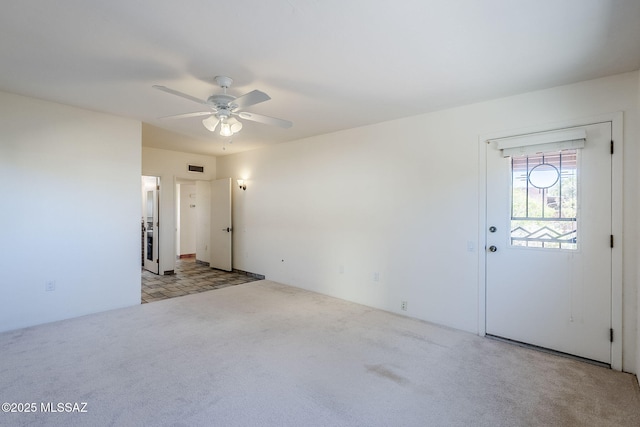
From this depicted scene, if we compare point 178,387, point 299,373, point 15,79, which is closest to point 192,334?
point 178,387

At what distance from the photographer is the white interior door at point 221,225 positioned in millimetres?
6527

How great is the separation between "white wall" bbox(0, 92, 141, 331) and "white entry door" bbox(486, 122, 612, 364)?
14.9 ft

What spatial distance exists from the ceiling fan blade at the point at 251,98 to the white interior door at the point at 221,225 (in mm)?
4080

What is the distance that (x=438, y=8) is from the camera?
1.83m

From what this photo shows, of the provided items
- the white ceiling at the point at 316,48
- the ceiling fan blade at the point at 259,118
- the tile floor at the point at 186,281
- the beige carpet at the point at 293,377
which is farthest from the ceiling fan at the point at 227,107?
the tile floor at the point at 186,281

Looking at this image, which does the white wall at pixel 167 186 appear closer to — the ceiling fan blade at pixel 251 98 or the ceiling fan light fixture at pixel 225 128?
the ceiling fan light fixture at pixel 225 128

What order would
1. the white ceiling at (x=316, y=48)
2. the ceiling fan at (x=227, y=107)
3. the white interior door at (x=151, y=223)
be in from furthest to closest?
the white interior door at (x=151, y=223)
the ceiling fan at (x=227, y=107)
the white ceiling at (x=316, y=48)

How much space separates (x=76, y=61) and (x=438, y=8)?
9.19 feet

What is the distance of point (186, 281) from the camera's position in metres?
5.74

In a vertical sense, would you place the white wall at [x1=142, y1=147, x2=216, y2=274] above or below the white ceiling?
below

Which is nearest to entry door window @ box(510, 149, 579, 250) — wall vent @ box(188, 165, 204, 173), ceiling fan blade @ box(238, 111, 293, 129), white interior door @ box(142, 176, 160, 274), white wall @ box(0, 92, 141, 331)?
ceiling fan blade @ box(238, 111, 293, 129)

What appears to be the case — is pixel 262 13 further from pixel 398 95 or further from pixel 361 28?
pixel 398 95

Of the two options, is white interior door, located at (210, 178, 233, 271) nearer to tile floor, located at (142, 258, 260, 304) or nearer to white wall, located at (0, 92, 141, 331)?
tile floor, located at (142, 258, 260, 304)

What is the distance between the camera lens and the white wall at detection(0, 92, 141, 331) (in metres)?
3.29
